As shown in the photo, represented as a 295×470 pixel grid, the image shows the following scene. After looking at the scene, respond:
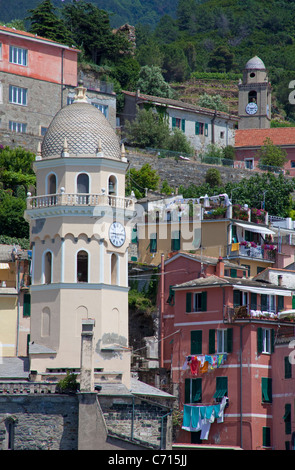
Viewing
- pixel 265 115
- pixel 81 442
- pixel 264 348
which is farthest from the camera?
pixel 265 115

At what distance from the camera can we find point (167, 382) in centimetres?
7156

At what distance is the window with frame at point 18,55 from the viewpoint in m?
99.1

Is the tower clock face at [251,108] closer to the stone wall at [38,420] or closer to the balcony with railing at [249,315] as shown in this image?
the balcony with railing at [249,315]

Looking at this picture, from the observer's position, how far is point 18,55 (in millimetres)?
99688

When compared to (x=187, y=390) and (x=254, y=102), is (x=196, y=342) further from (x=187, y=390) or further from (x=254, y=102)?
(x=254, y=102)

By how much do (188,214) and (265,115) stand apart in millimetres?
49833

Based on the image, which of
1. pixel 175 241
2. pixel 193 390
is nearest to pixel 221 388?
pixel 193 390

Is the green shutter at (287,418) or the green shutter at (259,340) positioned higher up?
the green shutter at (259,340)

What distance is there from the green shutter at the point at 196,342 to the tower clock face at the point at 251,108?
6147 cm

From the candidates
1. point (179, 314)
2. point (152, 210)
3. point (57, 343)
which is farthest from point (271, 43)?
point (57, 343)

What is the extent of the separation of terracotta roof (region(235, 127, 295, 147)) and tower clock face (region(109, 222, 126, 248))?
2082 inches

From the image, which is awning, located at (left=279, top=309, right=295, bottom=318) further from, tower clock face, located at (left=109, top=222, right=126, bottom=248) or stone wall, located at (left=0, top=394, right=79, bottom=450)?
stone wall, located at (left=0, top=394, right=79, bottom=450)

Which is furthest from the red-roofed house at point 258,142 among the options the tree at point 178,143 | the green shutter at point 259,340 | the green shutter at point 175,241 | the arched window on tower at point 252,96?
the green shutter at point 259,340

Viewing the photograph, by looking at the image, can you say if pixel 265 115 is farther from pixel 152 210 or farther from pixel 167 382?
pixel 167 382
